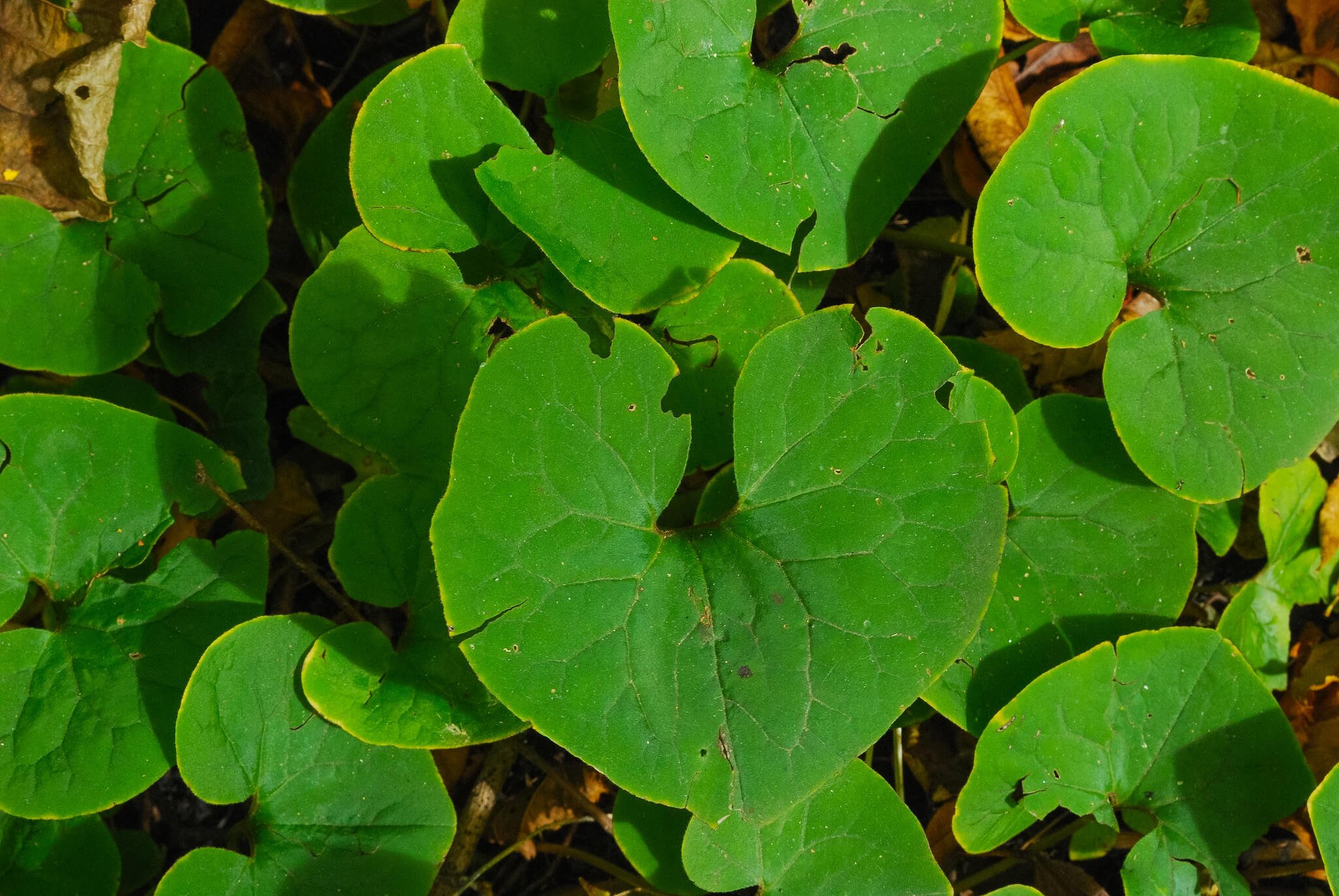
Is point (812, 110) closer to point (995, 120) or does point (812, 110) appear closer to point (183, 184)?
point (995, 120)

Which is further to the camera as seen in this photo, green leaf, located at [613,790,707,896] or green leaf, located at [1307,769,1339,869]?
green leaf, located at [613,790,707,896]

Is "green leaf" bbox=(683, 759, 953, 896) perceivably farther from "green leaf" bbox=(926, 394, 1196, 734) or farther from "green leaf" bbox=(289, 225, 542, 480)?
"green leaf" bbox=(289, 225, 542, 480)

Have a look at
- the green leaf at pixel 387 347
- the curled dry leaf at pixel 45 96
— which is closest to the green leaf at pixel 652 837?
the green leaf at pixel 387 347

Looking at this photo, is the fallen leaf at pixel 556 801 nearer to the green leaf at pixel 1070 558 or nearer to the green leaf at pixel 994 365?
the green leaf at pixel 1070 558

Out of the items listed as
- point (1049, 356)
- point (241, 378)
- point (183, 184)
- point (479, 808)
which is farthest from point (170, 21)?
point (1049, 356)

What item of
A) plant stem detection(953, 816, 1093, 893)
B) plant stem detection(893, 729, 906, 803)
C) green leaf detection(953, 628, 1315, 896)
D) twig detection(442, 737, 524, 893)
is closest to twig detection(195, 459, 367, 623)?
twig detection(442, 737, 524, 893)
